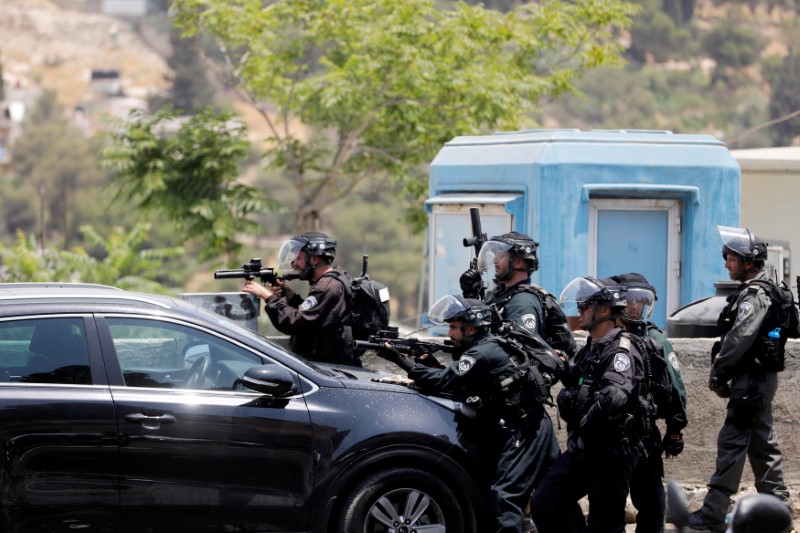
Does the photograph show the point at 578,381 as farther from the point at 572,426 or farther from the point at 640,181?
the point at 640,181

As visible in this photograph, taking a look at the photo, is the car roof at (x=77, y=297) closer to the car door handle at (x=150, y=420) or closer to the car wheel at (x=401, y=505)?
the car door handle at (x=150, y=420)

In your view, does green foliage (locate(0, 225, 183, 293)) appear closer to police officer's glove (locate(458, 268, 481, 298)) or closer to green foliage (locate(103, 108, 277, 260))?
green foliage (locate(103, 108, 277, 260))

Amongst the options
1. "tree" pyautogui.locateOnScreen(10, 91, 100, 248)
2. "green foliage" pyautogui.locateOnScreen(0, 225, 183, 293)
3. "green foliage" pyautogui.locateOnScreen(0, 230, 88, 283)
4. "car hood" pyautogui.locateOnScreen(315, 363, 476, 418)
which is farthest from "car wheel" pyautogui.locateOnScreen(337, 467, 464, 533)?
"tree" pyautogui.locateOnScreen(10, 91, 100, 248)

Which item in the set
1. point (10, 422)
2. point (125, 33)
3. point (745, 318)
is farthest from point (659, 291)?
point (125, 33)

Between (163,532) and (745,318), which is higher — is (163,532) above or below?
below

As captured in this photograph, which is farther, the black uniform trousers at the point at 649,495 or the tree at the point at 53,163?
the tree at the point at 53,163

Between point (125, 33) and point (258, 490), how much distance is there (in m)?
143

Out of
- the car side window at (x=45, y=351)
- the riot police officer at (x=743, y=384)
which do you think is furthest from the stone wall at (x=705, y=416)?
the car side window at (x=45, y=351)

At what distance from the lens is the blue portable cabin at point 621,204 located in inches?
404

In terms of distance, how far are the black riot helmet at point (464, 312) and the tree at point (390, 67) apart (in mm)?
13047

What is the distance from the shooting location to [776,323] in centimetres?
695

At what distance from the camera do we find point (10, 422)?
566 centimetres

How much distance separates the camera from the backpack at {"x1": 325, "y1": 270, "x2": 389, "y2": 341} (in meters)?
7.63

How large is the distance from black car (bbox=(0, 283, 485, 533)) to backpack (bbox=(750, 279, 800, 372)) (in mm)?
1913
